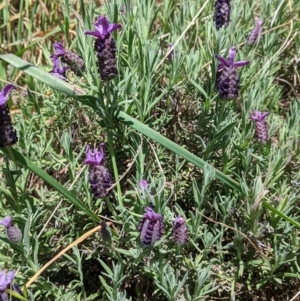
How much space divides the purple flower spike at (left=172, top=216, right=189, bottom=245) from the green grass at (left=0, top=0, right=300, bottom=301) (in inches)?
2.5

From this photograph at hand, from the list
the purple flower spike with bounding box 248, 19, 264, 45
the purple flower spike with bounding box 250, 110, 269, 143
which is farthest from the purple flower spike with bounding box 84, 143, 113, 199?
the purple flower spike with bounding box 248, 19, 264, 45

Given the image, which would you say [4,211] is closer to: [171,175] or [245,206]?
[171,175]

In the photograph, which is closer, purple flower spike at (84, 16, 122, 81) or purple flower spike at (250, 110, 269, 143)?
purple flower spike at (84, 16, 122, 81)

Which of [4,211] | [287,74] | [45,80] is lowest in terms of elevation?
[4,211]

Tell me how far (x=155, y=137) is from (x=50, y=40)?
1.54 m

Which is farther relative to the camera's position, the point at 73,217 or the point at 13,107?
the point at 13,107

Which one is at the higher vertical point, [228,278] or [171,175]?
[171,175]

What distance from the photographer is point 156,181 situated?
1.95 metres

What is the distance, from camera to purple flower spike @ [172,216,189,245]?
5.80ft

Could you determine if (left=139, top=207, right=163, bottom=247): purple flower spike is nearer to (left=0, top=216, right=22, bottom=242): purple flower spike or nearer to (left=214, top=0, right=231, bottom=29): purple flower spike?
(left=0, top=216, right=22, bottom=242): purple flower spike

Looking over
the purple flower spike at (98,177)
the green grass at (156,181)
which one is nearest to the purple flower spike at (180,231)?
the green grass at (156,181)

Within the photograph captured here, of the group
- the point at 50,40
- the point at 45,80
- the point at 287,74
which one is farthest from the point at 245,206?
the point at 50,40

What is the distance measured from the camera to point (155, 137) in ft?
6.08

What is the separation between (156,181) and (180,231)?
247 millimetres
